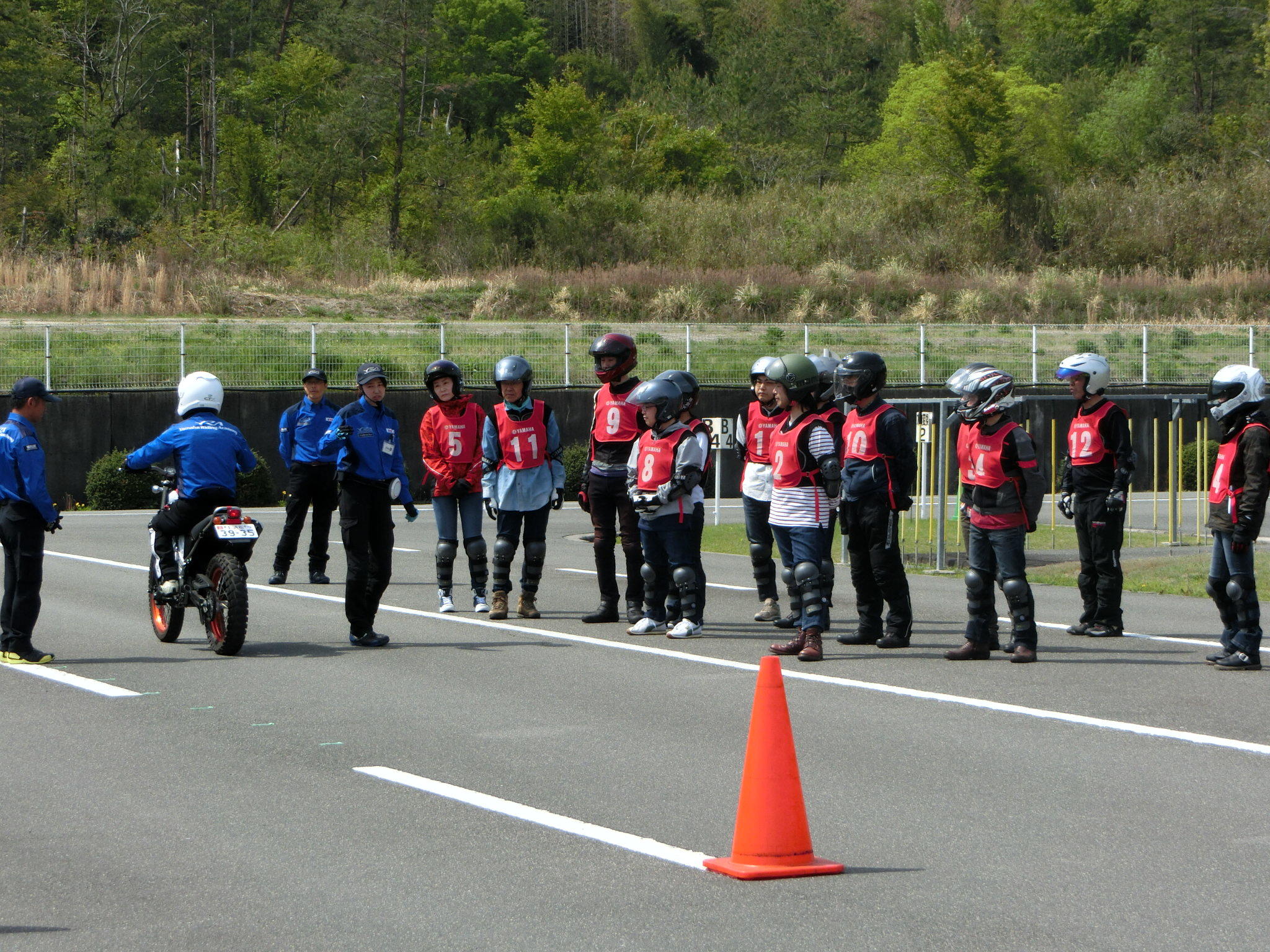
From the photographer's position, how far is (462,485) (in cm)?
1244

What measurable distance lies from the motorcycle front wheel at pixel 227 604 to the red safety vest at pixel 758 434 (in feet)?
12.9

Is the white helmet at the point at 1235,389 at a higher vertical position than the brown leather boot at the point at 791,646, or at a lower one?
higher

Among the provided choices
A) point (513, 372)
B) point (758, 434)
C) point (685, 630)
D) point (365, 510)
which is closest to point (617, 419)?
point (513, 372)

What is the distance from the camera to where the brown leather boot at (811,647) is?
10.4 metres

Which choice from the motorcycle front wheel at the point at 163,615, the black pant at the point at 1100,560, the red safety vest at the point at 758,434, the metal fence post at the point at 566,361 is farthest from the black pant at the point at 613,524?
the metal fence post at the point at 566,361

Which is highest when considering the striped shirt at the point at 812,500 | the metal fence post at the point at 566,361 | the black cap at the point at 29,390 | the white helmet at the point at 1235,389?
the metal fence post at the point at 566,361

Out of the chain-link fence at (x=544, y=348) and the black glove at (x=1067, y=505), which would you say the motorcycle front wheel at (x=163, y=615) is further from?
the chain-link fence at (x=544, y=348)

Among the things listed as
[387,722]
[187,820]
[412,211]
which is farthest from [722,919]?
[412,211]

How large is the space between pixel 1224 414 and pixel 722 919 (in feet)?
21.2

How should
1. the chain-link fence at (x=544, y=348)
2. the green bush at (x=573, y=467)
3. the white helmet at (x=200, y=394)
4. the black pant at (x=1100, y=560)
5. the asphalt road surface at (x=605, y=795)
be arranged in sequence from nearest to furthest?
1. the asphalt road surface at (x=605, y=795)
2. the white helmet at (x=200, y=394)
3. the black pant at (x=1100, y=560)
4. the green bush at (x=573, y=467)
5. the chain-link fence at (x=544, y=348)

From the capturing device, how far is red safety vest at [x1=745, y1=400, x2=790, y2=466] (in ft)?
39.9

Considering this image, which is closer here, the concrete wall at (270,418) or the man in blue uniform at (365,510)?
the man in blue uniform at (365,510)

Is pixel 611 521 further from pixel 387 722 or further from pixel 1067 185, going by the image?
pixel 1067 185

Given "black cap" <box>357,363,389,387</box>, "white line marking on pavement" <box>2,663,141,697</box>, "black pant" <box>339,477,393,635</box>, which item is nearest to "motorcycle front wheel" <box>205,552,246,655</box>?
"black pant" <box>339,477,393,635</box>
